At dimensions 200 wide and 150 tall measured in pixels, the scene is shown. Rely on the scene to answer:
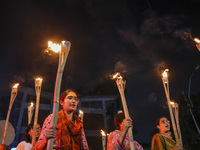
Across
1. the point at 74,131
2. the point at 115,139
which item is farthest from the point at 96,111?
the point at 74,131

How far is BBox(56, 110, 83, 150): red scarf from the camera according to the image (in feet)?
7.17

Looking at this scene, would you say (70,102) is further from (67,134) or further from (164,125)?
(164,125)

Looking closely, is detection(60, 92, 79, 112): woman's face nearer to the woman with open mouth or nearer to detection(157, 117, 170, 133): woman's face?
the woman with open mouth

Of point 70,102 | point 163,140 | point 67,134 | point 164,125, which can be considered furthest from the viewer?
point 164,125

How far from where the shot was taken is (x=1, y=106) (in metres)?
18.8

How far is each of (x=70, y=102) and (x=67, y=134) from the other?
0.57m

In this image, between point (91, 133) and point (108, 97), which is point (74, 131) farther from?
point (108, 97)

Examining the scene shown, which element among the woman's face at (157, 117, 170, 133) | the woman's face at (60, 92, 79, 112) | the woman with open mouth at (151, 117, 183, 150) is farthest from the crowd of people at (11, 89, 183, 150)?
the woman's face at (157, 117, 170, 133)

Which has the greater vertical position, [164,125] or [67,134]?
[164,125]

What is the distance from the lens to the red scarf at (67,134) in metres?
2.19

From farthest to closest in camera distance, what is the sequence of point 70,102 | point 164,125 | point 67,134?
point 164,125 → point 70,102 → point 67,134

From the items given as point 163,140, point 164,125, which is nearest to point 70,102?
point 163,140

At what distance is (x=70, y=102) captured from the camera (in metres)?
2.70

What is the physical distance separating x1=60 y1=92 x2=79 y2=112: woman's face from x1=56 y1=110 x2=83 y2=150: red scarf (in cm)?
12
